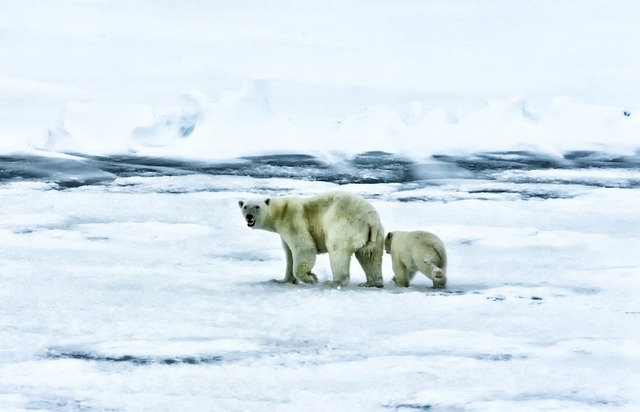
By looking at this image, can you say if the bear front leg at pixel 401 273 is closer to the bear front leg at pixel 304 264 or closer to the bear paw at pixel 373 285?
the bear paw at pixel 373 285

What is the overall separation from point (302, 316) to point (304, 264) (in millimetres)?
1177

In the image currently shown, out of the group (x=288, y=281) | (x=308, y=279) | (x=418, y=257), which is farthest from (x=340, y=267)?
(x=418, y=257)

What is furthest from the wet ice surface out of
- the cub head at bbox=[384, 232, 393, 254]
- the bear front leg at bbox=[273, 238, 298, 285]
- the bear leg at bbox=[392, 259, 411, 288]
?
the cub head at bbox=[384, 232, 393, 254]

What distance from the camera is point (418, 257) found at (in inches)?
243

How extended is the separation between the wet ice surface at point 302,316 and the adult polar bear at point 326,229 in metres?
0.20

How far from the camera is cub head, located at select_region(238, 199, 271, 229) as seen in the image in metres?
6.39

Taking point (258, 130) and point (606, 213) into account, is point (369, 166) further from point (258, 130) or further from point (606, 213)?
point (606, 213)

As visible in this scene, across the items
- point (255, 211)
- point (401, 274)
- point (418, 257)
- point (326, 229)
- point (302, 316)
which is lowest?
point (302, 316)

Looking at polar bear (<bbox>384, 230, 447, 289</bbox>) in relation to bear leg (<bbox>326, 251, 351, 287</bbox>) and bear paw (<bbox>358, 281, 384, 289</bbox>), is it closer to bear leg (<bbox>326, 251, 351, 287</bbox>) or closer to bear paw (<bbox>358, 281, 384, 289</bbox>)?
bear paw (<bbox>358, 281, 384, 289</bbox>)

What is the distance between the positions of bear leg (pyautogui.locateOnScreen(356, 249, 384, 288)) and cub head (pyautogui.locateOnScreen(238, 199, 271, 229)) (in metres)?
0.71

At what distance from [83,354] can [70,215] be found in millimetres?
6114

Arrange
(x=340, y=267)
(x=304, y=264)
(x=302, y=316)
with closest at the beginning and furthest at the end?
(x=302, y=316) → (x=340, y=267) → (x=304, y=264)

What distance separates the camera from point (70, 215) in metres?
10.2

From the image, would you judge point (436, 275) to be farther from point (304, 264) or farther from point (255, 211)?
point (255, 211)
